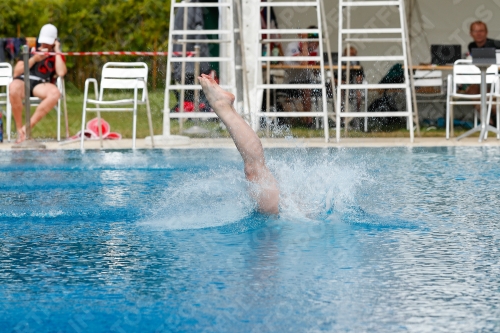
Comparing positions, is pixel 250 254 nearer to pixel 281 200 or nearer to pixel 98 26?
pixel 281 200

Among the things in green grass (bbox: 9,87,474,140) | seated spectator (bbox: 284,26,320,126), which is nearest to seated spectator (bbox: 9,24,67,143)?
green grass (bbox: 9,87,474,140)

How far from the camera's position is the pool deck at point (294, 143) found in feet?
34.9

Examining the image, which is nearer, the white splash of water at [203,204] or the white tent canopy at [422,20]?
the white splash of water at [203,204]

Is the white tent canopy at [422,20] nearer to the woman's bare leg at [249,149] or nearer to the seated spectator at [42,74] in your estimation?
the seated spectator at [42,74]

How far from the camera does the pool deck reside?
1063cm

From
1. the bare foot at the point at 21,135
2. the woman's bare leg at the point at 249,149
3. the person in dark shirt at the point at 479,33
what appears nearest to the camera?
the woman's bare leg at the point at 249,149

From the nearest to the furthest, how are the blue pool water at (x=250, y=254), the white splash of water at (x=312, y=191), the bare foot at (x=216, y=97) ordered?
the blue pool water at (x=250, y=254) → the bare foot at (x=216, y=97) → the white splash of water at (x=312, y=191)

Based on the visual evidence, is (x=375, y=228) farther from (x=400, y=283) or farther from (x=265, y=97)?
(x=265, y=97)

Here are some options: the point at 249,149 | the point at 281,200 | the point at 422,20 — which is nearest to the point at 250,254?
the point at 249,149

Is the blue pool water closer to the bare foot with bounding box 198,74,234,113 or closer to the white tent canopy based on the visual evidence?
the bare foot with bounding box 198,74,234,113

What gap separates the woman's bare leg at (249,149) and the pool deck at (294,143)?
5.10 meters

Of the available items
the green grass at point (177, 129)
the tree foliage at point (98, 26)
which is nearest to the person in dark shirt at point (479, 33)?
the green grass at point (177, 129)

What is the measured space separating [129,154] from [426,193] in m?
4.27

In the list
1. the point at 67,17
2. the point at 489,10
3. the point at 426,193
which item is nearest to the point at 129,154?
the point at 426,193
